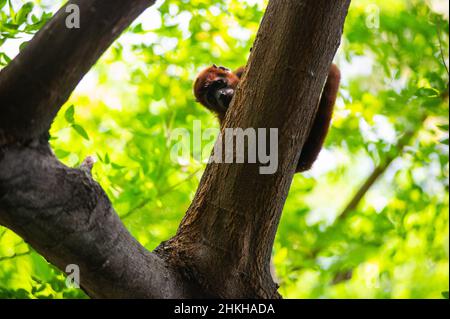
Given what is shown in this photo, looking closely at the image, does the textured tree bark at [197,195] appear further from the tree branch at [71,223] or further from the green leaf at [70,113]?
the green leaf at [70,113]

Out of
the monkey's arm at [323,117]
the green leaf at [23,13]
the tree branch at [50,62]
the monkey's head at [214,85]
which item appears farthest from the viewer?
the monkey's head at [214,85]

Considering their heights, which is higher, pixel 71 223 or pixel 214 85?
pixel 214 85

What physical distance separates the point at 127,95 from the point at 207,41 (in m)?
1.47

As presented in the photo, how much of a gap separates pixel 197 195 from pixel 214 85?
2111 millimetres

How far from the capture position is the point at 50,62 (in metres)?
2.14

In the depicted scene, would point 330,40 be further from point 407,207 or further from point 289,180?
point 407,207

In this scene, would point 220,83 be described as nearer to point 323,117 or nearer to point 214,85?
point 214,85

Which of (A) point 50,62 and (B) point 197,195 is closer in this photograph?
(A) point 50,62

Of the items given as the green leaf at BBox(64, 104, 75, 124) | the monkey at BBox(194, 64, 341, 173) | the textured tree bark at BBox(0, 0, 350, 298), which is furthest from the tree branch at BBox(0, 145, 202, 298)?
the monkey at BBox(194, 64, 341, 173)

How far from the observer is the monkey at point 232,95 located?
4285 millimetres

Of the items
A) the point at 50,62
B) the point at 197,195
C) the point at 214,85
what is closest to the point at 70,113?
the point at 197,195

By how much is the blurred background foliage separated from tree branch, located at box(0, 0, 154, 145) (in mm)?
1326

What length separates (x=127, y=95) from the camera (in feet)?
20.6

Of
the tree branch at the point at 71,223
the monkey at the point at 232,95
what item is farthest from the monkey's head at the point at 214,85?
the tree branch at the point at 71,223
